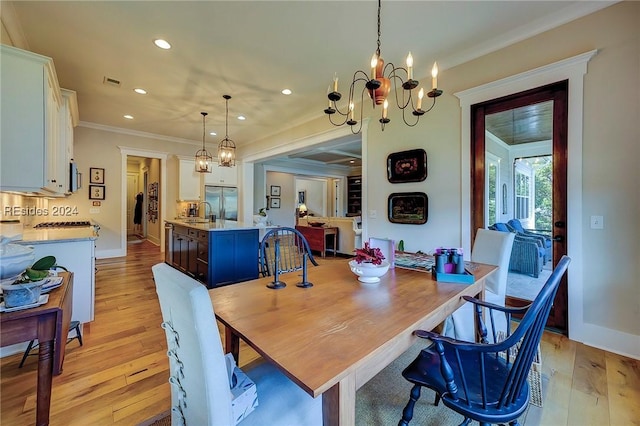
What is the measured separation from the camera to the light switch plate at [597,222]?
88.4 inches

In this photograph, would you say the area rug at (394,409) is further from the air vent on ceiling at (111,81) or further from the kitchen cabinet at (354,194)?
the kitchen cabinet at (354,194)

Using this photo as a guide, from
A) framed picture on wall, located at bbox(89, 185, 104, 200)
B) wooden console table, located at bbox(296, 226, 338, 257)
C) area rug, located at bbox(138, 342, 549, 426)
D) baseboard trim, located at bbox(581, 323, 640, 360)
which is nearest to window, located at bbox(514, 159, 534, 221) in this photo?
baseboard trim, located at bbox(581, 323, 640, 360)

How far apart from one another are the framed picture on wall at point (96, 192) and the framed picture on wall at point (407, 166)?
5.92 meters

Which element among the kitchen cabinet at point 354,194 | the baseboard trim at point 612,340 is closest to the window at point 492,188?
the baseboard trim at point 612,340

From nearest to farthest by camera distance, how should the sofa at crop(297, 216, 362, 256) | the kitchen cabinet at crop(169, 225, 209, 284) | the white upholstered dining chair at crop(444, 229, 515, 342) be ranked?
the white upholstered dining chair at crop(444, 229, 515, 342) → the kitchen cabinet at crop(169, 225, 209, 284) → the sofa at crop(297, 216, 362, 256)

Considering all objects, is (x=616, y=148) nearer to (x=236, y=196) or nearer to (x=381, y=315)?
(x=381, y=315)

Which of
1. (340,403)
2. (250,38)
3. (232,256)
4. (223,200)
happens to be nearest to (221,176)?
(223,200)

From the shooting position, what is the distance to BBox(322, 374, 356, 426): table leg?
31.3 inches

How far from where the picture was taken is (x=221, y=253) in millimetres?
3559

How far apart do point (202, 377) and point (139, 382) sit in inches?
60.1

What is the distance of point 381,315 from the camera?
1.13m

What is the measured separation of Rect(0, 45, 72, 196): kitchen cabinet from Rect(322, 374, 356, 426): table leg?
9.46 feet

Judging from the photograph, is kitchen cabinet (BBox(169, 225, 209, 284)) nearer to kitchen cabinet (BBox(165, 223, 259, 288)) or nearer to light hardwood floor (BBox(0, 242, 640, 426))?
kitchen cabinet (BBox(165, 223, 259, 288))

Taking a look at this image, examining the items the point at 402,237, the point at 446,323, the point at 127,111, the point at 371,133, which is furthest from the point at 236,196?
the point at 446,323
